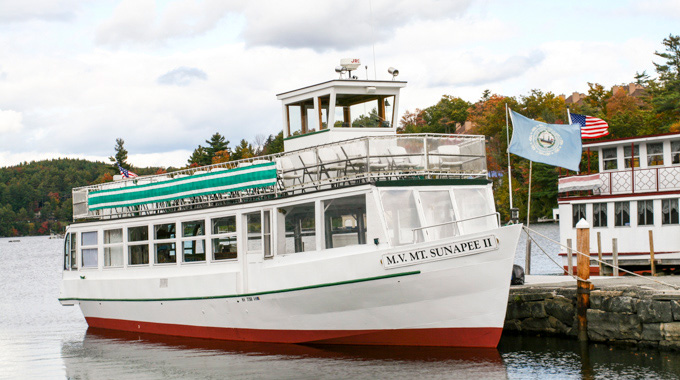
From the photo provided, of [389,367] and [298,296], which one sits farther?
[298,296]

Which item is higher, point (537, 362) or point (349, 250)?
point (349, 250)

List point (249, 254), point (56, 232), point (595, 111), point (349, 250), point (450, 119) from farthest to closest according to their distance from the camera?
point (56, 232), point (450, 119), point (595, 111), point (249, 254), point (349, 250)

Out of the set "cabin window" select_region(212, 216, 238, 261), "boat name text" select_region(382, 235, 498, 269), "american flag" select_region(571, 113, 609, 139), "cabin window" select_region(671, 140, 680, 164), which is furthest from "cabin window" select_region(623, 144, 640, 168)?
"cabin window" select_region(212, 216, 238, 261)

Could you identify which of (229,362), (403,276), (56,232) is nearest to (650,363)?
(403,276)

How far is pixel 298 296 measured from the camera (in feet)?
59.7

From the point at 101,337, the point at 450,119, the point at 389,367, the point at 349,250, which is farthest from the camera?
the point at 450,119

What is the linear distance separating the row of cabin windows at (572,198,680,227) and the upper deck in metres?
0.48

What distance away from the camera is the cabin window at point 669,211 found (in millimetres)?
29266

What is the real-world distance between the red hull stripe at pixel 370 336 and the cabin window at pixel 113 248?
10.9 ft

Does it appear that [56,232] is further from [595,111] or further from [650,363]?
[650,363]

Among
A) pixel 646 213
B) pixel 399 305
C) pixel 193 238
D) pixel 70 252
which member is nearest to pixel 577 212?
pixel 646 213

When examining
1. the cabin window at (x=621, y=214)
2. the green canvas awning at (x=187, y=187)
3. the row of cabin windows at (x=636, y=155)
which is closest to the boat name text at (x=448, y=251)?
the green canvas awning at (x=187, y=187)

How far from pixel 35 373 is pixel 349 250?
7.83 m

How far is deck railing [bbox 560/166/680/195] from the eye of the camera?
98.3 feet
